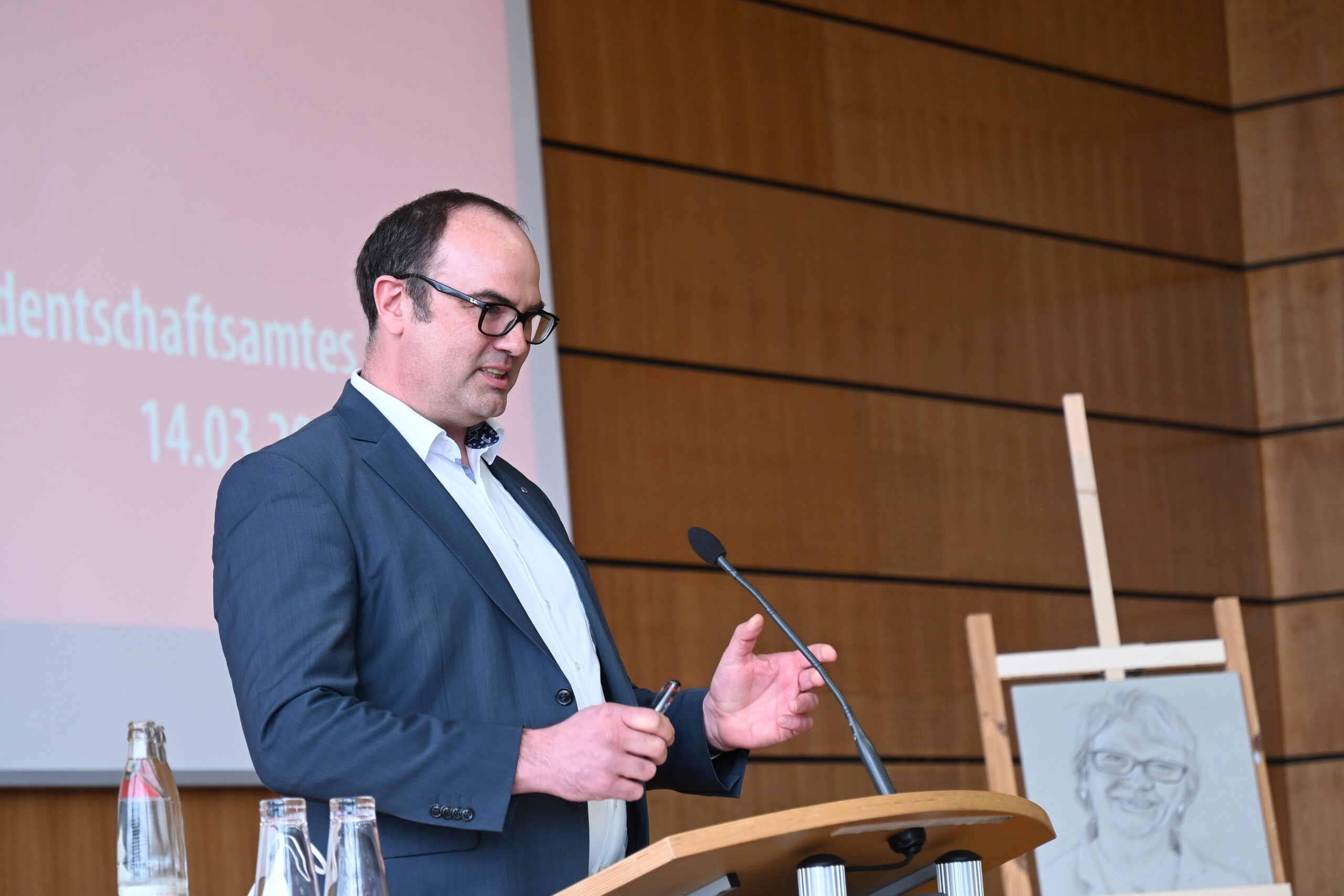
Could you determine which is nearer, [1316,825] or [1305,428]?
[1316,825]

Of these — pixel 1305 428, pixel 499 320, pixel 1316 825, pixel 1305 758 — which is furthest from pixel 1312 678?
pixel 499 320

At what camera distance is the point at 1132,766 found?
366 cm

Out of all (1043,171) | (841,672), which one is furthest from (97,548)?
(1043,171)

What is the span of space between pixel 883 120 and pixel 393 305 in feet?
9.14

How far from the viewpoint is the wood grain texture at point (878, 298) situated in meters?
4.03

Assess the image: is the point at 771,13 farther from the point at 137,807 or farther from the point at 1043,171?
the point at 137,807

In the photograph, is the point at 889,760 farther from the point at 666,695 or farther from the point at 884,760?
the point at 666,695

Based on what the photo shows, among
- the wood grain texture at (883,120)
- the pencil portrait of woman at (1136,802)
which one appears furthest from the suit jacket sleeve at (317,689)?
the wood grain texture at (883,120)

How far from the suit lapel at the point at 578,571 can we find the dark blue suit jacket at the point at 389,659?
175mm

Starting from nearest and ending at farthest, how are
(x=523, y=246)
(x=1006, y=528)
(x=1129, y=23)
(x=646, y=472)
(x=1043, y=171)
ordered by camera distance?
1. (x=523, y=246)
2. (x=646, y=472)
3. (x=1006, y=528)
4. (x=1043, y=171)
5. (x=1129, y=23)

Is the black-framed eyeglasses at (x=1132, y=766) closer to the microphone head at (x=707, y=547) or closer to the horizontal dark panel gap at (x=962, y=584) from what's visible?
the horizontal dark panel gap at (x=962, y=584)

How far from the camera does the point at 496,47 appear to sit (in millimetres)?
3842

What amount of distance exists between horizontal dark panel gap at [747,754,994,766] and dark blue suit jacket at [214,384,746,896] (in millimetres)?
2171

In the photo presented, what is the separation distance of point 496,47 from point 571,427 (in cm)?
93
